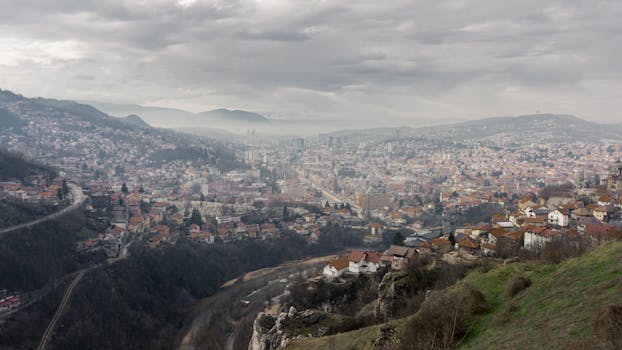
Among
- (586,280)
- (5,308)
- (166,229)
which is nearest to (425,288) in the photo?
(586,280)

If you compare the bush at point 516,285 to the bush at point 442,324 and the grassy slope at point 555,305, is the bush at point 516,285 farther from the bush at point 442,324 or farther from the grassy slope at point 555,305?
the bush at point 442,324

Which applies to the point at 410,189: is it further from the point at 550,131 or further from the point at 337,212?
the point at 550,131

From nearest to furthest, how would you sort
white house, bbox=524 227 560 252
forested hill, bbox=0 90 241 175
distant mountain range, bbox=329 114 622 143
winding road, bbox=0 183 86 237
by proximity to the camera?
white house, bbox=524 227 560 252, winding road, bbox=0 183 86 237, forested hill, bbox=0 90 241 175, distant mountain range, bbox=329 114 622 143

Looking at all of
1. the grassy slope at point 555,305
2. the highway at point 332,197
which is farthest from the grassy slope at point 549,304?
the highway at point 332,197

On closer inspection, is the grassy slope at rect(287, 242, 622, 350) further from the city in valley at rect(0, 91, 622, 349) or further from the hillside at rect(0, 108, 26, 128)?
the hillside at rect(0, 108, 26, 128)

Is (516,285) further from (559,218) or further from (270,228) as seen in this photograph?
(270,228)

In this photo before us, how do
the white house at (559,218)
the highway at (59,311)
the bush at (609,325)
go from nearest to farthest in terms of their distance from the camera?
the bush at (609,325)
the highway at (59,311)
the white house at (559,218)

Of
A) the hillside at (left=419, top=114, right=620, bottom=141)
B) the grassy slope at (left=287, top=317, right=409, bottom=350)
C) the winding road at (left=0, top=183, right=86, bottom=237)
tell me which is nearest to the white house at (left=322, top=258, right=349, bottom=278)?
the grassy slope at (left=287, top=317, right=409, bottom=350)

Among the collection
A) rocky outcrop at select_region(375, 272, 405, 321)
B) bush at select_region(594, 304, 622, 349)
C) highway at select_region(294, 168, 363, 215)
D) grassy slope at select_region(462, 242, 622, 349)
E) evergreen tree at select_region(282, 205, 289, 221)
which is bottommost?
highway at select_region(294, 168, 363, 215)

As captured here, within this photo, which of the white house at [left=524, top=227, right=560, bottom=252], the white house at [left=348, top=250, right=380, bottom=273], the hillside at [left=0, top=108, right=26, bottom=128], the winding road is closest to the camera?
the white house at [left=524, top=227, right=560, bottom=252]
